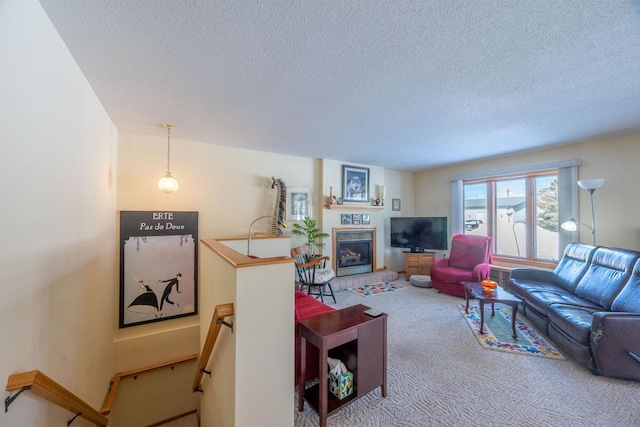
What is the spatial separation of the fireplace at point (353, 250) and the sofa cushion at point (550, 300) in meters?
2.81

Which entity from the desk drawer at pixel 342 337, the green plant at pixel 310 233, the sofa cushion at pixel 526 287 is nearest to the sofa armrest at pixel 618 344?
the sofa cushion at pixel 526 287

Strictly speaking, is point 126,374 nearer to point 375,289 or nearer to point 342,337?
point 342,337

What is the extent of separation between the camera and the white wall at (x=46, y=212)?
3.57 feet

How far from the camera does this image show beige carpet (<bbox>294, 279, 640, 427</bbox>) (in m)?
1.75

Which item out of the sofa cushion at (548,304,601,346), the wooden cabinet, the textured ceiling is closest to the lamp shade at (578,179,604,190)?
the textured ceiling

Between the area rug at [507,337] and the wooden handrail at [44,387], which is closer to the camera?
the wooden handrail at [44,387]

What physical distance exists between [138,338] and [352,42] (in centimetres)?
408

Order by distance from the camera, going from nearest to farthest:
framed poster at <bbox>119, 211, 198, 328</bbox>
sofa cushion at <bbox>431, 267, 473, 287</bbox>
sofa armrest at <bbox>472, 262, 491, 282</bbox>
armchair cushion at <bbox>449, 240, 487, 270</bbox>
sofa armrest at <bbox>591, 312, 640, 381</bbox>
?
sofa armrest at <bbox>591, 312, 640, 381</bbox>
framed poster at <bbox>119, 211, 198, 328</bbox>
sofa armrest at <bbox>472, 262, 491, 282</bbox>
sofa cushion at <bbox>431, 267, 473, 287</bbox>
armchair cushion at <bbox>449, 240, 487, 270</bbox>

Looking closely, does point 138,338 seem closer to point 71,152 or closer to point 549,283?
point 71,152

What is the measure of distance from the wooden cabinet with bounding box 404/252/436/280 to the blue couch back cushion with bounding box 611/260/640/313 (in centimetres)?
291

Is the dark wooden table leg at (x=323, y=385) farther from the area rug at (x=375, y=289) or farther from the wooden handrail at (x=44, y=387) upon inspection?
the area rug at (x=375, y=289)

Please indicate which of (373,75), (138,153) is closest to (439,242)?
(373,75)

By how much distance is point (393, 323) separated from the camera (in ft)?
10.8

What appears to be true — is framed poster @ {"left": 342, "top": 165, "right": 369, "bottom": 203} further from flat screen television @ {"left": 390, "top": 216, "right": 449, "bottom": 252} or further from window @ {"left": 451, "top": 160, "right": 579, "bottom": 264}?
window @ {"left": 451, "top": 160, "right": 579, "bottom": 264}
